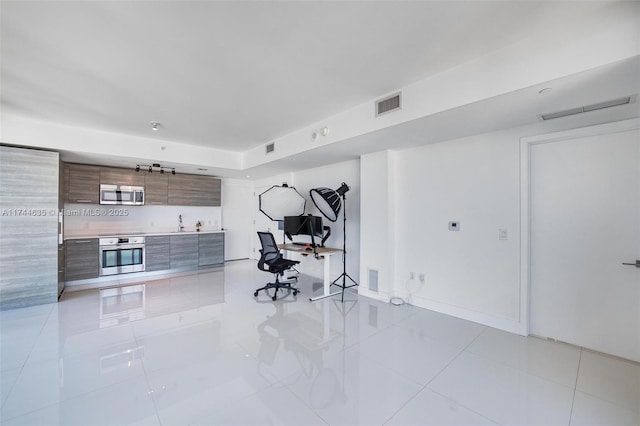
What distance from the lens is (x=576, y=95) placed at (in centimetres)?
221

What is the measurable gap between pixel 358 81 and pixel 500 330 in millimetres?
3310

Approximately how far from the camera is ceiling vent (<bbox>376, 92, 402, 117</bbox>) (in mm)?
2902

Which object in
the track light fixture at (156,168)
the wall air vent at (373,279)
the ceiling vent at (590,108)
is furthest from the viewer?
the track light fixture at (156,168)

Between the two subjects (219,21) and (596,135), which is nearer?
(219,21)

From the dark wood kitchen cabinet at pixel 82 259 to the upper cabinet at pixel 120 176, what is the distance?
123 cm

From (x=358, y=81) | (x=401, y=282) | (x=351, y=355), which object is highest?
(x=358, y=81)

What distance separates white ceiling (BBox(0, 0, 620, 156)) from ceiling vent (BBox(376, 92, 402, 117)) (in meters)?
0.11

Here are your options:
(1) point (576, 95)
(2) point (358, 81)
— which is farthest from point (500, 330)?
(2) point (358, 81)

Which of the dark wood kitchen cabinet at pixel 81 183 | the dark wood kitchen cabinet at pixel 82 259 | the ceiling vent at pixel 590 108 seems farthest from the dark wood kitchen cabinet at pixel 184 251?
the ceiling vent at pixel 590 108

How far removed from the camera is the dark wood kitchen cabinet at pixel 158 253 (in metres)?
5.61

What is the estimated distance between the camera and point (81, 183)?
5102 mm

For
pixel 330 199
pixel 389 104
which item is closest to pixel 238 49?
pixel 389 104

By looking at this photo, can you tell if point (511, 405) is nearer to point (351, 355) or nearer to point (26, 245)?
point (351, 355)

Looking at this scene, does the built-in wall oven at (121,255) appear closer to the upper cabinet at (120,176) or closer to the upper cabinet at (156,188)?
the upper cabinet at (156,188)
